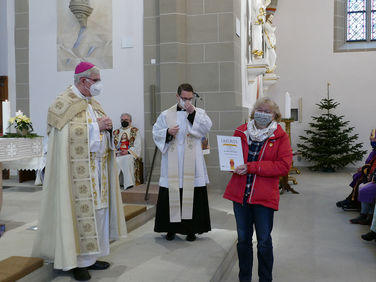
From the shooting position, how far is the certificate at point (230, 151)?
2977 mm

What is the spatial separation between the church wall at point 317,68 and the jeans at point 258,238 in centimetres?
925

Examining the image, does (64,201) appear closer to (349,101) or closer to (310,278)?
(310,278)

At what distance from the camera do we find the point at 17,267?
9.64 ft

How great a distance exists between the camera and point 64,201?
296 centimetres

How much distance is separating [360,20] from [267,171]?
10.8 metres

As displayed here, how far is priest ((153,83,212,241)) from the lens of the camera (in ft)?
13.5

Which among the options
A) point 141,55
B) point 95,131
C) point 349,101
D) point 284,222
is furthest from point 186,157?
point 349,101

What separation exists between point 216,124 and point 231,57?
1135mm

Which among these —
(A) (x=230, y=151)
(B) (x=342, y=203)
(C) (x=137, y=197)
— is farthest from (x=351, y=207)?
(A) (x=230, y=151)

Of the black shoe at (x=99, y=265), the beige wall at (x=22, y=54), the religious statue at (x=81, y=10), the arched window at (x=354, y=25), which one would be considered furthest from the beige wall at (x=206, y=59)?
the arched window at (x=354, y=25)

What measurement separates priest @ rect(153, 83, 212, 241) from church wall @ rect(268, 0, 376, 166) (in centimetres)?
835

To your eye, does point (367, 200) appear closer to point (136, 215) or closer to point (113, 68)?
point (136, 215)

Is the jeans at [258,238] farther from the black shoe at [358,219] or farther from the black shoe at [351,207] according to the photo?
the black shoe at [351,207]

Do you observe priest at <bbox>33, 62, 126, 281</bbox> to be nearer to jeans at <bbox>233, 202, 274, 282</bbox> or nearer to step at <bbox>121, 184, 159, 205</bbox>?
jeans at <bbox>233, 202, 274, 282</bbox>
